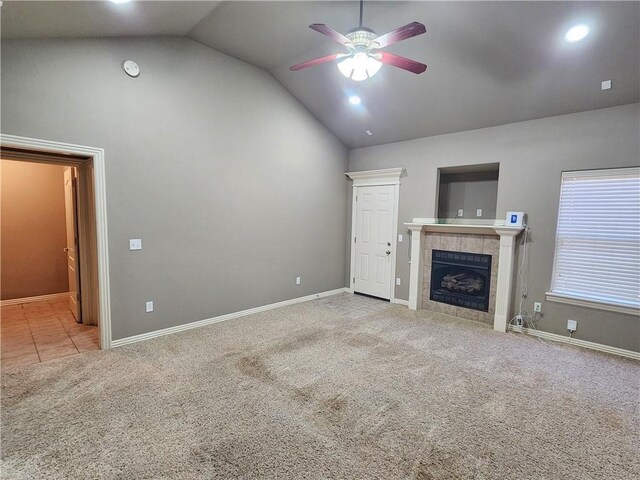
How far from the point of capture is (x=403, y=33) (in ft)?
7.12

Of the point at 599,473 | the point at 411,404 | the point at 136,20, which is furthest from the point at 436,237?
the point at 136,20

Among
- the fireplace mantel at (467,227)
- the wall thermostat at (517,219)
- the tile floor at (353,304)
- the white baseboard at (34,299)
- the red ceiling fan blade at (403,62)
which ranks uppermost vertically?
the red ceiling fan blade at (403,62)

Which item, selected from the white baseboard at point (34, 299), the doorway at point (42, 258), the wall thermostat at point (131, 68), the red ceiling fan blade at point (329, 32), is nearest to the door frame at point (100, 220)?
the doorway at point (42, 258)

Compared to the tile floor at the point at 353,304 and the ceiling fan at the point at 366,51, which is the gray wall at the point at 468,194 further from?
the ceiling fan at the point at 366,51

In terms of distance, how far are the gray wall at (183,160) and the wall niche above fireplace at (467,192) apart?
232 cm

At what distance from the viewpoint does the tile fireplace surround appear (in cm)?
411

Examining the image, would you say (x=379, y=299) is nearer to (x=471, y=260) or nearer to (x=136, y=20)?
(x=471, y=260)

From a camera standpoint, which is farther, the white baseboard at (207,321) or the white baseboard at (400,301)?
the white baseboard at (400,301)

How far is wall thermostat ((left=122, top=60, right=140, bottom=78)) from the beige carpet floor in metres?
3.01

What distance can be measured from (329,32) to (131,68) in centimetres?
236

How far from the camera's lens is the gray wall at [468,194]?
4.95 metres

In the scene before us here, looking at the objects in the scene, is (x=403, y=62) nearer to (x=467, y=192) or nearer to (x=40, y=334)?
(x=467, y=192)

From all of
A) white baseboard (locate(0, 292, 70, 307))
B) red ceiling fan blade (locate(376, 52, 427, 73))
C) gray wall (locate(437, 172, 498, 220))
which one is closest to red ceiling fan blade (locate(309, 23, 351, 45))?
red ceiling fan blade (locate(376, 52, 427, 73))

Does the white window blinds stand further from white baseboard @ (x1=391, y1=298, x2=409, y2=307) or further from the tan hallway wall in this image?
the tan hallway wall
